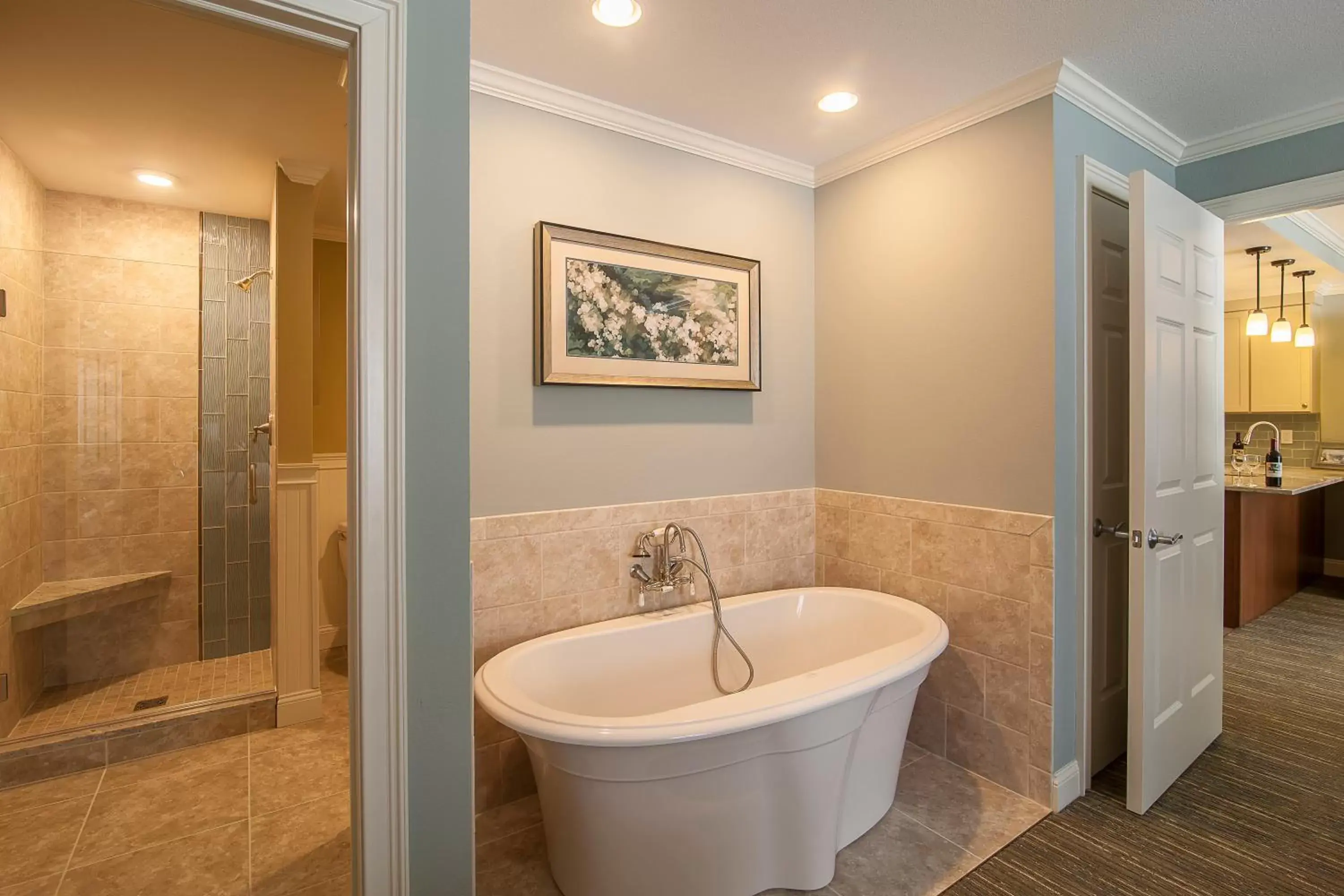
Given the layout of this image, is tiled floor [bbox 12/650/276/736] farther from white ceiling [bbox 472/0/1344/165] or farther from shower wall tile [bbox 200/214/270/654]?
white ceiling [bbox 472/0/1344/165]

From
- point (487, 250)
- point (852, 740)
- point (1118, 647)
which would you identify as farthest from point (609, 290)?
point (1118, 647)

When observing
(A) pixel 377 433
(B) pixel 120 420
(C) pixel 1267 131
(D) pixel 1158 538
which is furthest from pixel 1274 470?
(B) pixel 120 420

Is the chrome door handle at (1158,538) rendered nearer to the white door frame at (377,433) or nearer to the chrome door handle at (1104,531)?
the chrome door handle at (1104,531)

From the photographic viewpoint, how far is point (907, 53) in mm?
2004

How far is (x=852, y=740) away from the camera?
1848 millimetres

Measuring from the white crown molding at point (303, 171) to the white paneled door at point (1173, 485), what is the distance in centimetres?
304

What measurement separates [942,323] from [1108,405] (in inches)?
27.0

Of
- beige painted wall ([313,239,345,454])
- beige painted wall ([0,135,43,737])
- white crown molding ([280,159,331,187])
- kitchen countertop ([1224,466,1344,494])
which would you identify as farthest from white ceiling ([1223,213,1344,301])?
beige painted wall ([0,135,43,737])

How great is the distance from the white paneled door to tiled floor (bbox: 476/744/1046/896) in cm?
46

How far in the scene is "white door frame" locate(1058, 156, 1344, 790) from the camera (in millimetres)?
2195

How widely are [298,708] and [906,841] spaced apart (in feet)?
8.11

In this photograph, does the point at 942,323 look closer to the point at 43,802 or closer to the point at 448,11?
the point at 448,11

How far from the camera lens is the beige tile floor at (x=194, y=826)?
73.2 inches

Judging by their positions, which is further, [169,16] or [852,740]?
[852,740]
